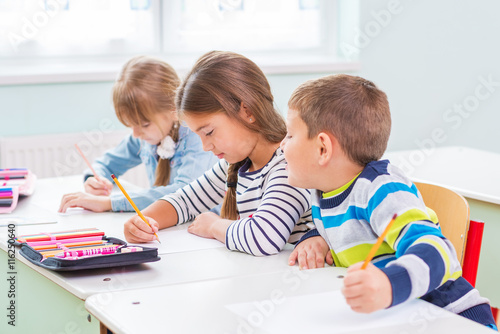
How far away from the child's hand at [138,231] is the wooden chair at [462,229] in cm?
64

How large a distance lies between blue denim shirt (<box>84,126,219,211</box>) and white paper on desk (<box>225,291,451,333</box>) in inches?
33.1

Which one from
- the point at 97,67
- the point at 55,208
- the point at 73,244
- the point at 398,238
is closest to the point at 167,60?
the point at 97,67

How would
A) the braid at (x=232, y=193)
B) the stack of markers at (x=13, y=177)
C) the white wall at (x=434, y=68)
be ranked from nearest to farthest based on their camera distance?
1. the braid at (x=232, y=193)
2. the stack of markers at (x=13, y=177)
3. the white wall at (x=434, y=68)

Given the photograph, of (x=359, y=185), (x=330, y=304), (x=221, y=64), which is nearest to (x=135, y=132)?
Result: (x=221, y=64)

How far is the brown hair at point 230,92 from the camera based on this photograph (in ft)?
5.00

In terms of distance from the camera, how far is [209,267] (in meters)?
1.29

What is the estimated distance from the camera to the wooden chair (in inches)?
53.9

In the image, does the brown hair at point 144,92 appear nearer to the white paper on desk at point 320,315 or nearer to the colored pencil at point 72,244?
the colored pencil at point 72,244

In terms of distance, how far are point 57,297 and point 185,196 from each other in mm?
523

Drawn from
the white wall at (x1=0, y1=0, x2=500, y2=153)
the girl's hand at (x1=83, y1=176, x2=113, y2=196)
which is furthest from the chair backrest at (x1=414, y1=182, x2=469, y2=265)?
the white wall at (x1=0, y1=0, x2=500, y2=153)

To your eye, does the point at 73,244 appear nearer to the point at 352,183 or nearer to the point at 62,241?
the point at 62,241

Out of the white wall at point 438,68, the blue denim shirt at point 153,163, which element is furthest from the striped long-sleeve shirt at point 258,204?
the white wall at point 438,68

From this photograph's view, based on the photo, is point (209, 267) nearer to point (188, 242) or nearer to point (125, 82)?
point (188, 242)

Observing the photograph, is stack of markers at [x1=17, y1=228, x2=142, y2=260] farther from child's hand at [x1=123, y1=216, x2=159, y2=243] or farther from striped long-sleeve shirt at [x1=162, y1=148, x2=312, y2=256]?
striped long-sleeve shirt at [x1=162, y1=148, x2=312, y2=256]
